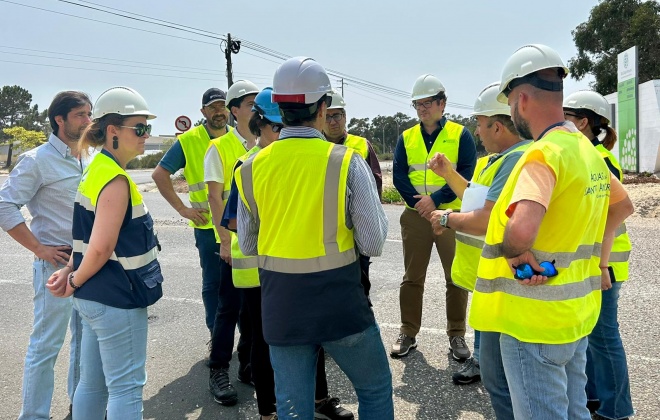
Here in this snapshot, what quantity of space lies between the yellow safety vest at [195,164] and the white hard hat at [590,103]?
2863 millimetres

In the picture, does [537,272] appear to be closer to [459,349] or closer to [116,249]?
[116,249]

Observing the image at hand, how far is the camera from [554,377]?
203 cm

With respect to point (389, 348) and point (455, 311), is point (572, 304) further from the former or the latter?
point (389, 348)

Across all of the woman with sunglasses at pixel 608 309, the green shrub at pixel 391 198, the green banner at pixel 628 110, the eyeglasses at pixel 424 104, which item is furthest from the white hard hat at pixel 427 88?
the green banner at pixel 628 110

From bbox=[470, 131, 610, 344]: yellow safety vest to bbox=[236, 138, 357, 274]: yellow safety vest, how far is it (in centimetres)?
65

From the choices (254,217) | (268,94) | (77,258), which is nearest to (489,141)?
(268,94)

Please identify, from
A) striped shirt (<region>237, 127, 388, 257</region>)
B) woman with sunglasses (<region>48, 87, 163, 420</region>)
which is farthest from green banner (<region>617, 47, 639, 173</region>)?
woman with sunglasses (<region>48, 87, 163, 420</region>)

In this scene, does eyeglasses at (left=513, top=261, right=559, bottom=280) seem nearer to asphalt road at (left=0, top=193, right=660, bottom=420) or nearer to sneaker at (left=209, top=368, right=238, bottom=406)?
asphalt road at (left=0, top=193, right=660, bottom=420)

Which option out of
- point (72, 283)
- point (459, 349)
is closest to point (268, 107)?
point (72, 283)

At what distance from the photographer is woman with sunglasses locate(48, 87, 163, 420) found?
2.50 m

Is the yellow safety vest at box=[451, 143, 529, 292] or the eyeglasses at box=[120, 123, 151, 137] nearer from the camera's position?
the eyeglasses at box=[120, 123, 151, 137]

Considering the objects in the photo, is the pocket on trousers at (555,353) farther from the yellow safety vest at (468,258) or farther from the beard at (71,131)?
the beard at (71,131)

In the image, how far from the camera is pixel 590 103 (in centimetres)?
312

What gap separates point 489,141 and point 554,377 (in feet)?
5.57
